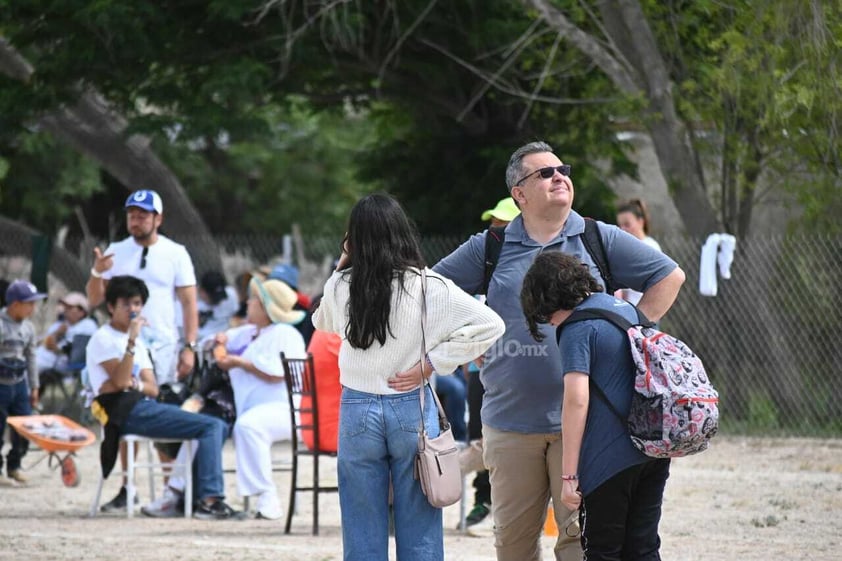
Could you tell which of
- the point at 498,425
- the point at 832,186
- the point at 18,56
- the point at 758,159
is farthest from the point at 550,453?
the point at 18,56

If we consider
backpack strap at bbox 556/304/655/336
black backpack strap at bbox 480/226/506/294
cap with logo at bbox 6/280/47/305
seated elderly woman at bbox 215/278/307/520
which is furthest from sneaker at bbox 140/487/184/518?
backpack strap at bbox 556/304/655/336

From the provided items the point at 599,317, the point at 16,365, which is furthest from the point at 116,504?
the point at 599,317

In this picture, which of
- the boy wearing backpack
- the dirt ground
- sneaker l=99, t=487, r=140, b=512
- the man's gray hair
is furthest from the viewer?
sneaker l=99, t=487, r=140, b=512

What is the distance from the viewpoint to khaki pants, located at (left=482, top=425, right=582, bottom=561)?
488cm

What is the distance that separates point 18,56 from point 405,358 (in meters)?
14.5

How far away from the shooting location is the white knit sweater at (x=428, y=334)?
14.8 feet

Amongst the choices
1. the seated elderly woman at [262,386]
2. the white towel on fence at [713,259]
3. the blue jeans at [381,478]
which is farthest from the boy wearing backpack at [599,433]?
the white towel on fence at [713,259]

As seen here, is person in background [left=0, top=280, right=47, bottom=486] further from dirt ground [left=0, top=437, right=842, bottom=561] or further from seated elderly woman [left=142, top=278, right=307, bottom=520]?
seated elderly woman [left=142, top=278, right=307, bottom=520]

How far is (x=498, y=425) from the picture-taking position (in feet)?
16.3

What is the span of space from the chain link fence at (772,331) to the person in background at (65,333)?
6.32 metres

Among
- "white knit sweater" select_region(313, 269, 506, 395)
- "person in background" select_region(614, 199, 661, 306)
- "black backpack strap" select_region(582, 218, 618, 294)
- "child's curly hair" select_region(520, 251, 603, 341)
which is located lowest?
"white knit sweater" select_region(313, 269, 506, 395)

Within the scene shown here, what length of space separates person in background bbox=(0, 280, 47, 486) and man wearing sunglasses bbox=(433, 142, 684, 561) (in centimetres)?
705

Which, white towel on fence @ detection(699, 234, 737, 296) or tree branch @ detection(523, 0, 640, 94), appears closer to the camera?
white towel on fence @ detection(699, 234, 737, 296)

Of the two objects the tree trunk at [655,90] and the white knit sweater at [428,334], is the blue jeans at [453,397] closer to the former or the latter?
the tree trunk at [655,90]
